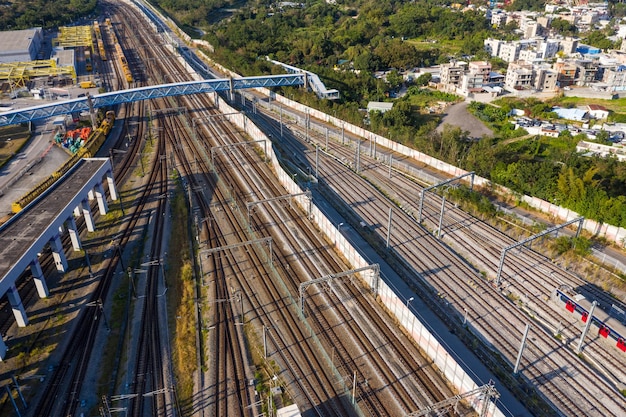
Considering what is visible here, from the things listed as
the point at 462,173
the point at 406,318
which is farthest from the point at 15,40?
the point at 406,318

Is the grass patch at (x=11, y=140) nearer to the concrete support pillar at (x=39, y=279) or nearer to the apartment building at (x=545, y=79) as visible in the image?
the concrete support pillar at (x=39, y=279)

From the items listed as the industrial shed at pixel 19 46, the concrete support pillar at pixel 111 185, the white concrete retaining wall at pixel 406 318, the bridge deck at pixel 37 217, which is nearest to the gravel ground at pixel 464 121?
the white concrete retaining wall at pixel 406 318

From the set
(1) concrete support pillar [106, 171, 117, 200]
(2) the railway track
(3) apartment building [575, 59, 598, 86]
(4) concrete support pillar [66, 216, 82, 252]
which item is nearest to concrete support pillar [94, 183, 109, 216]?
(1) concrete support pillar [106, 171, 117, 200]

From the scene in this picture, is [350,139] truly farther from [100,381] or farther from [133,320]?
[100,381]

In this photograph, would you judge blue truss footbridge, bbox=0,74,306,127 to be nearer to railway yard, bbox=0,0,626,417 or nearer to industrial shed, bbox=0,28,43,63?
railway yard, bbox=0,0,626,417

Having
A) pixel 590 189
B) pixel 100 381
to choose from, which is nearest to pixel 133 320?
pixel 100 381
